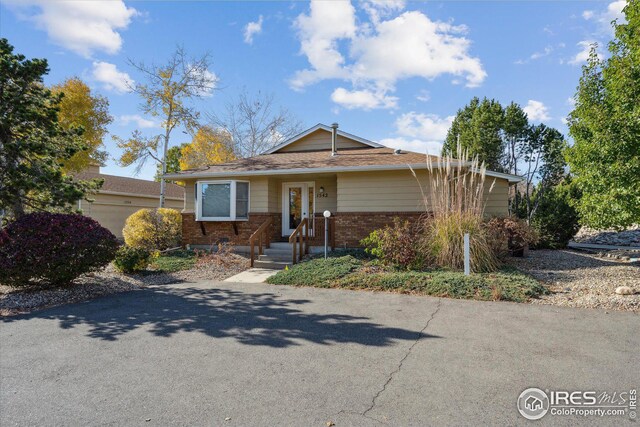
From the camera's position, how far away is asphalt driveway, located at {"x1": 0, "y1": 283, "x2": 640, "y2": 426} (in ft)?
9.23

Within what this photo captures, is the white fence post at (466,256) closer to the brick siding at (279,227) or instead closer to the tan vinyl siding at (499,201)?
the brick siding at (279,227)

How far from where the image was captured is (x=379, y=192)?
37.2ft

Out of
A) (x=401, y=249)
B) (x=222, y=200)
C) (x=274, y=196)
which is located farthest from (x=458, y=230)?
(x=222, y=200)

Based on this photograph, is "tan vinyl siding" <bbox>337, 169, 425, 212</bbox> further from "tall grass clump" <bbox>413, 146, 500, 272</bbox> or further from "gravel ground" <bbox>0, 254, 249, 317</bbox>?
"gravel ground" <bbox>0, 254, 249, 317</bbox>

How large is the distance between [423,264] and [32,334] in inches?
281

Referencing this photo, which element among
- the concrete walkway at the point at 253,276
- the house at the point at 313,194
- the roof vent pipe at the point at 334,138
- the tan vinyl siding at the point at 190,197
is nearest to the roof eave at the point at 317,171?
the house at the point at 313,194

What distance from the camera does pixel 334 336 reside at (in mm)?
4594

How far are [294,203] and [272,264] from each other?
3.42 meters

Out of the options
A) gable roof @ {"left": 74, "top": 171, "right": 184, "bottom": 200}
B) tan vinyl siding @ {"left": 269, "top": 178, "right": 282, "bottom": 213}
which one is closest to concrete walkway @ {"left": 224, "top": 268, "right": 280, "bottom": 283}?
tan vinyl siding @ {"left": 269, "top": 178, "right": 282, "bottom": 213}

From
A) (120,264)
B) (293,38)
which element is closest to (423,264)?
(120,264)

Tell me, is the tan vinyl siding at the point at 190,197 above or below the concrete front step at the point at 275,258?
above

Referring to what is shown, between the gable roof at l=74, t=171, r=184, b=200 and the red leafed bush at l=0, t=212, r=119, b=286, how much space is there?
1217 cm

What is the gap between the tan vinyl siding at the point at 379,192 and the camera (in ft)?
36.5

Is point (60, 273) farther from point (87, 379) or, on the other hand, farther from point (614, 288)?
point (614, 288)
